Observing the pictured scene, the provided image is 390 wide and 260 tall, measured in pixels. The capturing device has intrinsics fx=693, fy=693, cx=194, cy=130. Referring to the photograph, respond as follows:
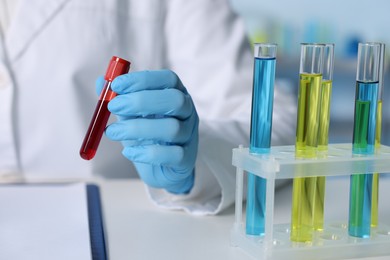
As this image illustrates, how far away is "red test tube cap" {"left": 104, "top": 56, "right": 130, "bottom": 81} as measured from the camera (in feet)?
2.99

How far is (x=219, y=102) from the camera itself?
1479 millimetres

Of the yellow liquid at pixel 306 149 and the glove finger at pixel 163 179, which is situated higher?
the yellow liquid at pixel 306 149

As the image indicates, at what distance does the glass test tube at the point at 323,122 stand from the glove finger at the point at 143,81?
0.22m

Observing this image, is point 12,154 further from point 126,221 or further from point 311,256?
point 311,256

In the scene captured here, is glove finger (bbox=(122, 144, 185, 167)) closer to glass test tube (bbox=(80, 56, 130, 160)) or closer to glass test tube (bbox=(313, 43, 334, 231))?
glass test tube (bbox=(80, 56, 130, 160))

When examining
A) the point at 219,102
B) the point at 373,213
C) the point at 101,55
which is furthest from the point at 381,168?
the point at 101,55

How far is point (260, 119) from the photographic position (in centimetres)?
86

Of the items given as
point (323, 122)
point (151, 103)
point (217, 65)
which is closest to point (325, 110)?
point (323, 122)

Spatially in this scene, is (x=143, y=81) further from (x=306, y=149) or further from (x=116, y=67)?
(x=306, y=149)

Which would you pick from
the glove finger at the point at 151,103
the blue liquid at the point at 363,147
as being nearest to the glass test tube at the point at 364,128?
the blue liquid at the point at 363,147

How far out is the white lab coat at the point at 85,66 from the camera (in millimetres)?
1478

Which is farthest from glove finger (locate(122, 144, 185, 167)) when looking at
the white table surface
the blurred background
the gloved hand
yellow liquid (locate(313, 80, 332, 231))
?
the blurred background

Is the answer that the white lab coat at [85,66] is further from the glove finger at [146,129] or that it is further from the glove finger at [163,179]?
the glove finger at [146,129]

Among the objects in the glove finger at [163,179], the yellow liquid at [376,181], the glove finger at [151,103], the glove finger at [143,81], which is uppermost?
the glove finger at [143,81]
